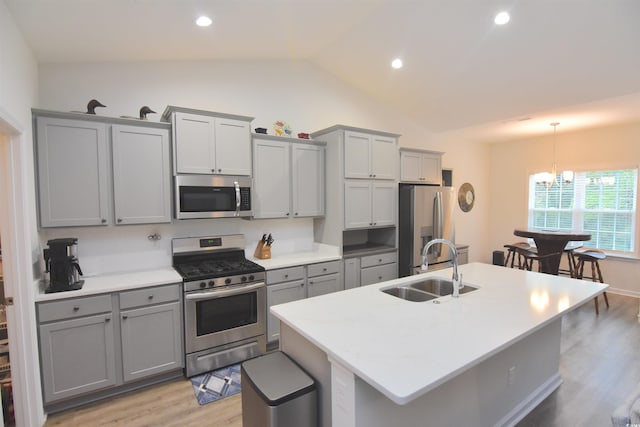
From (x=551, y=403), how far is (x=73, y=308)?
11.9 feet

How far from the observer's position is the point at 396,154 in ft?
13.7

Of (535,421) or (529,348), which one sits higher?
(529,348)

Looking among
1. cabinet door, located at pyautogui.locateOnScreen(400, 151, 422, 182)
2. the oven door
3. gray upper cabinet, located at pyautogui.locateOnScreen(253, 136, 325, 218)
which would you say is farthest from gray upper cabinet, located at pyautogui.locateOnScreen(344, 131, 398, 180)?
the oven door

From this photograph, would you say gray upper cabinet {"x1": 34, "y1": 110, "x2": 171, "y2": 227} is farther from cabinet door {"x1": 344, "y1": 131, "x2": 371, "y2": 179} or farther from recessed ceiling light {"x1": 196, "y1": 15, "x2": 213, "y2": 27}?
cabinet door {"x1": 344, "y1": 131, "x2": 371, "y2": 179}

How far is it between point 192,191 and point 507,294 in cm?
270

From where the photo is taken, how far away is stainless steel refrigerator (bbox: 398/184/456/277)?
13.6ft

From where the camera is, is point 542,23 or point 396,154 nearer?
point 542,23

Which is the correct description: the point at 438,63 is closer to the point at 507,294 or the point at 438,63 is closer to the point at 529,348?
the point at 507,294

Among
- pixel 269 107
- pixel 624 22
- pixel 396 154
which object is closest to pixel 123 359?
pixel 269 107

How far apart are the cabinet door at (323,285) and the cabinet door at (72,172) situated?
2.02 metres

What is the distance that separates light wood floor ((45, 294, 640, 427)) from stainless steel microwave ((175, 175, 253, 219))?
150cm

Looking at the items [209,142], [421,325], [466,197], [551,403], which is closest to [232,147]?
[209,142]

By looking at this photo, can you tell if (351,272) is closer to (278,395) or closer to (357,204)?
(357,204)

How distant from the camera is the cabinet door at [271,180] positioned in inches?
133
